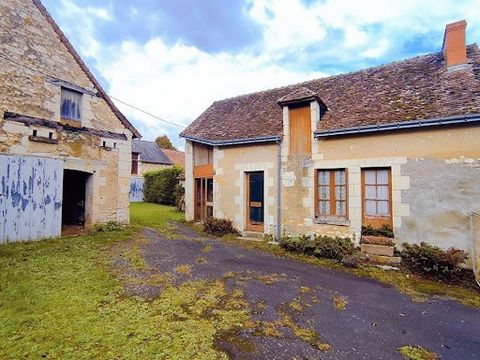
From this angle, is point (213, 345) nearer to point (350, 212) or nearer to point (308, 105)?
point (350, 212)

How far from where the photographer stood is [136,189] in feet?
81.6

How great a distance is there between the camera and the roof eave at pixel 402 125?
258 inches

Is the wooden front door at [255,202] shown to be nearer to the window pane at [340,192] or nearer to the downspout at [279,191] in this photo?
the downspout at [279,191]

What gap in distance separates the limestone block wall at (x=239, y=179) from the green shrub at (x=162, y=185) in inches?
421

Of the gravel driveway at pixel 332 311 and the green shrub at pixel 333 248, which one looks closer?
the gravel driveway at pixel 332 311

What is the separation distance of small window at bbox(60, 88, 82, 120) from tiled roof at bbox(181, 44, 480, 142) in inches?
168

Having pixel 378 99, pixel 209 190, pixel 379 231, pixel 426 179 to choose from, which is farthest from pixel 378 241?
pixel 209 190

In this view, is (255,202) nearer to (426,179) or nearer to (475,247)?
(426,179)

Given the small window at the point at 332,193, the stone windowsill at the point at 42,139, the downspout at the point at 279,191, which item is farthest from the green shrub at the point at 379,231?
the stone windowsill at the point at 42,139

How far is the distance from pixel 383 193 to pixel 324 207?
1.74 metres

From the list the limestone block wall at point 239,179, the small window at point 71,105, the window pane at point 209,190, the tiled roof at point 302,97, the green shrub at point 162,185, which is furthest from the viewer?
the green shrub at point 162,185

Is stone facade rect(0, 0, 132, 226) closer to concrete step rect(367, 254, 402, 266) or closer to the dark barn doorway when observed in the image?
the dark barn doorway

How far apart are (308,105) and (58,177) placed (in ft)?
27.7

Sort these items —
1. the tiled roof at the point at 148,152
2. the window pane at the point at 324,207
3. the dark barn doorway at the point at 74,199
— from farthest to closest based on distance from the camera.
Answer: the tiled roof at the point at 148,152 → the dark barn doorway at the point at 74,199 → the window pane at the point at 324,207
